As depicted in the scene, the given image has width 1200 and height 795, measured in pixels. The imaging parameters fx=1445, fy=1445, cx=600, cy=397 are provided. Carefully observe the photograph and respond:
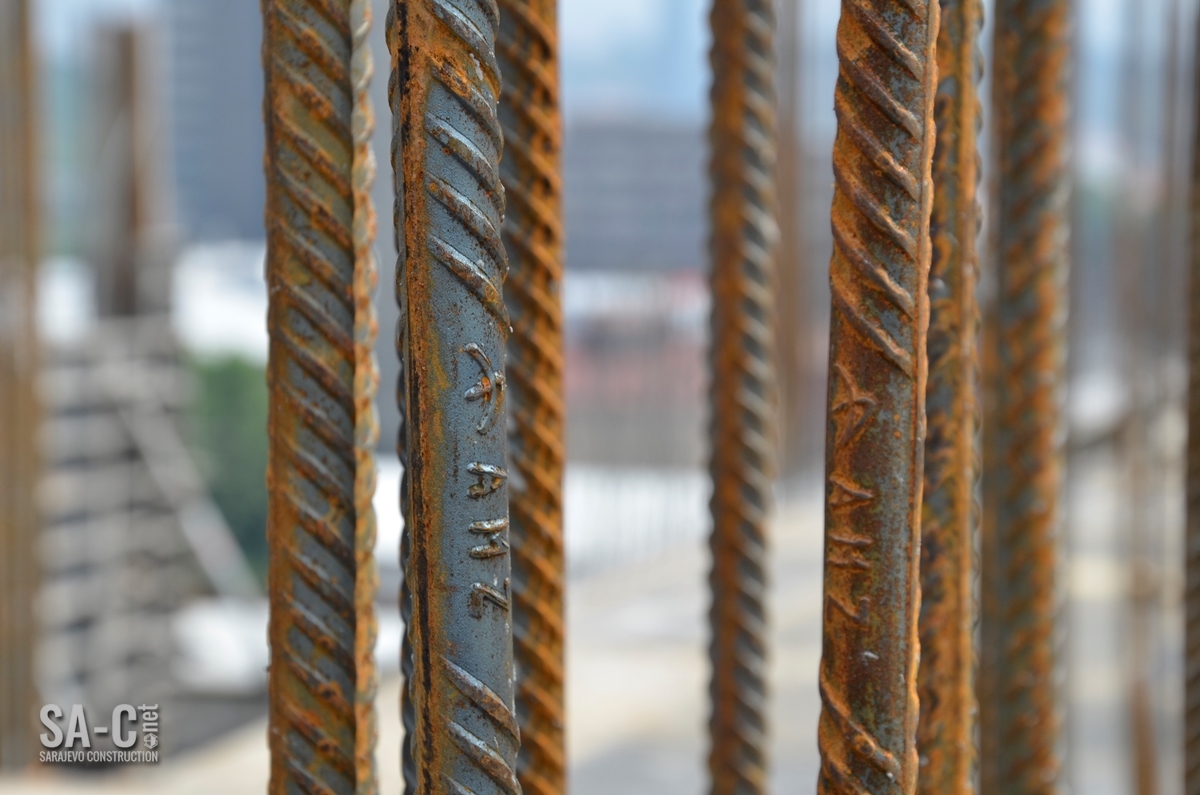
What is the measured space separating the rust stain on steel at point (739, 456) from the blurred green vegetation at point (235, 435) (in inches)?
411

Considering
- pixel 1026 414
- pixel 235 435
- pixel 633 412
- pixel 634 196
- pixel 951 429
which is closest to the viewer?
pixel 951 429

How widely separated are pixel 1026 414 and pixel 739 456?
13 cm

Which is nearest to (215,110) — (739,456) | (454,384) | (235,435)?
(235,435)

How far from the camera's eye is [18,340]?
2.83 metres

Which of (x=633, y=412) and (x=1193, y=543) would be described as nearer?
(x=1193, y=543)

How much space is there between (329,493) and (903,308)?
5.9 inches

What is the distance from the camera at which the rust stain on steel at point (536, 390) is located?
461mm

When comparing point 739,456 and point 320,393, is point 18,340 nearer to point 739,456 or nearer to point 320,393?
point 739,456

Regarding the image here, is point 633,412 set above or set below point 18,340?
below

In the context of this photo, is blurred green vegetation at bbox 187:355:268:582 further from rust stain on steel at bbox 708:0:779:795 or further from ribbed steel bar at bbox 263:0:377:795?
ribbed steel bar at bbox 263:0:377:795

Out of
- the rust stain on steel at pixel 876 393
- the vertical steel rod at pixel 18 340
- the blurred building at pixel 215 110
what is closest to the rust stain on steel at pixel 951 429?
the rust stain on steel at pixel 876 393

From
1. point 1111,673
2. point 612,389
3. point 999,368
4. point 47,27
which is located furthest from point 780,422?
point 999,368

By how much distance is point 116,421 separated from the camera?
15.4 ft

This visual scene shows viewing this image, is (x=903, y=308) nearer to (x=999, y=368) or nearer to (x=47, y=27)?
(x=999, y=368)
